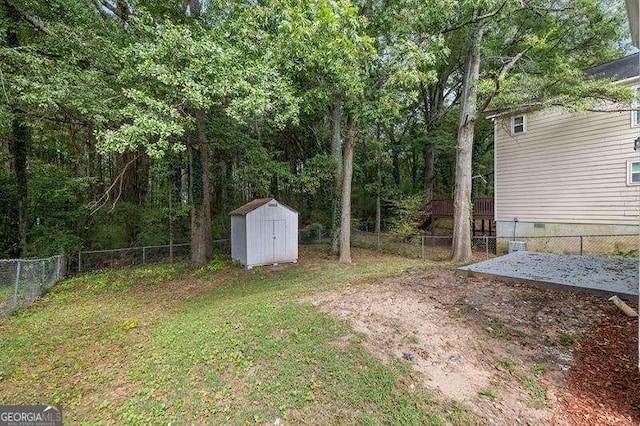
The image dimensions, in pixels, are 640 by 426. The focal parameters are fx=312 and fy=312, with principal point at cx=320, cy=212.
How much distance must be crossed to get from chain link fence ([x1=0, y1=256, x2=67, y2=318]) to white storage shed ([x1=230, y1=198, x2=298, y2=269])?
4816 millimetres

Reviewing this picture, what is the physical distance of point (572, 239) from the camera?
35.4 ft

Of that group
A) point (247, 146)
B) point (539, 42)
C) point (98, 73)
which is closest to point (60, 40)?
point (98, 73)

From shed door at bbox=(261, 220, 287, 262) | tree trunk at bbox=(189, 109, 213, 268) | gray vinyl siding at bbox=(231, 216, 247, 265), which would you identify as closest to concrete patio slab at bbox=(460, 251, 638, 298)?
shed door at bbox=(261, 220, 287, 262)

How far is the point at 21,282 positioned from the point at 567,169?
15.8 metres

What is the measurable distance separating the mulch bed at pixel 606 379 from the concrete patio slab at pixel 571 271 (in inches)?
44.6

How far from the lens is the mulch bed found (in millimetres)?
2496

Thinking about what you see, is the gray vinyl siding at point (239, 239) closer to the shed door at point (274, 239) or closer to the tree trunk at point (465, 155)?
the shed door at point (274, 239)

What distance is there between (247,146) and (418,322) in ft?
28.5

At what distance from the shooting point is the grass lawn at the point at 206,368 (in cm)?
270

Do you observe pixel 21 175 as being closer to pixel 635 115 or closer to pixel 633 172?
pixel 633 172

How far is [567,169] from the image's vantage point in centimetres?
1090

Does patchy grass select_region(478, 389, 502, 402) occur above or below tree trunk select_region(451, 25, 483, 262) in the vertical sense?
below

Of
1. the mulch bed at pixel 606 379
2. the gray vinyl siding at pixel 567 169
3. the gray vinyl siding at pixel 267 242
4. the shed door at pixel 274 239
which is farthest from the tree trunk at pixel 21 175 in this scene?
the gray vinyl siding at pixel 567 169

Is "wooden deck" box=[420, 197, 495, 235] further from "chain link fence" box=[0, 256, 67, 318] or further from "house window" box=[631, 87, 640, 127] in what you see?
"chain link fence" box=[0, 256, 67, 318]
